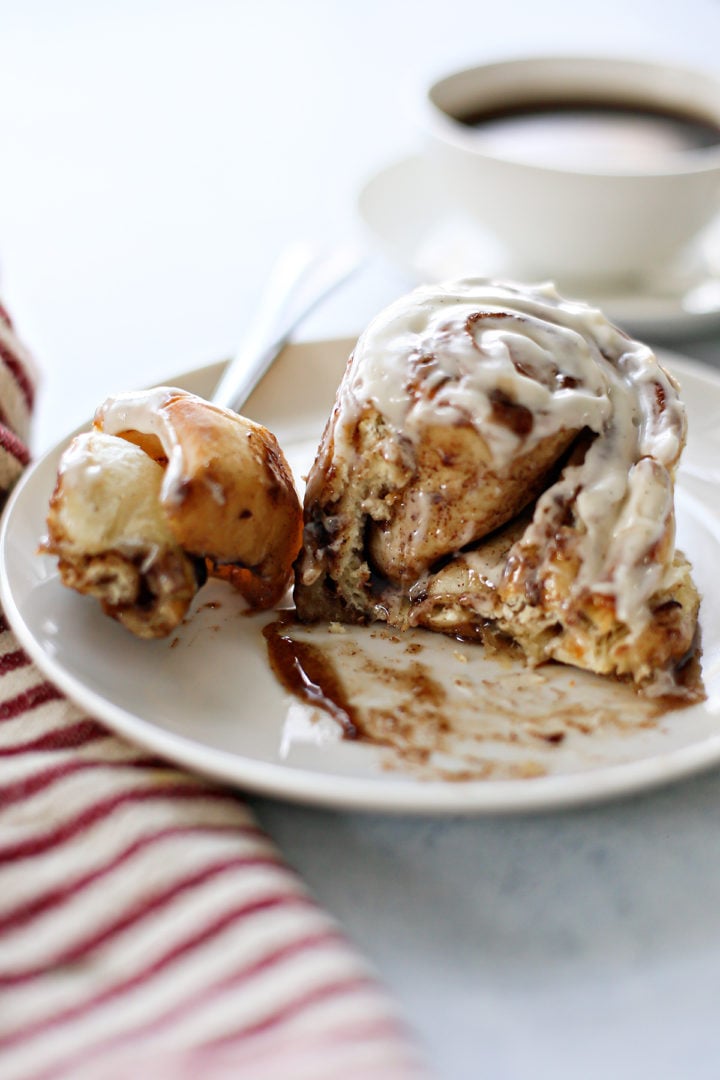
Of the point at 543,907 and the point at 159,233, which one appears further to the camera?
the point at 159,233

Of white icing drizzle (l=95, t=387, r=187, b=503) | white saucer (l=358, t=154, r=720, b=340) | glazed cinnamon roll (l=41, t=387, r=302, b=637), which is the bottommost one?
white saucer (l=358, t=154, r=720, b=340)

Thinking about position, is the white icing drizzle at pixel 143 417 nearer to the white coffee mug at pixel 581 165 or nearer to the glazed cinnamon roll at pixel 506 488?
the glazed cinnamon roll at pixel 506 488

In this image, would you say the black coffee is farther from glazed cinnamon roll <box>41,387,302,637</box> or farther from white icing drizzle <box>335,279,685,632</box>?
glazed cinnamon roll <box>41,387,302,637</box>

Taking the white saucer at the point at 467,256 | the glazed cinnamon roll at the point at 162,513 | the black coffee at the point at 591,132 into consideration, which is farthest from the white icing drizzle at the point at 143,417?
the black coffee at the point at 591,132

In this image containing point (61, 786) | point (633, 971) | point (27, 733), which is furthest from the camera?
point (27, 733)

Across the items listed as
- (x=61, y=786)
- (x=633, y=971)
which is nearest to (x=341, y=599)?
(x=61, y=786)

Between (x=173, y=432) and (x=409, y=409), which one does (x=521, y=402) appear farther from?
(x=173, y=432)

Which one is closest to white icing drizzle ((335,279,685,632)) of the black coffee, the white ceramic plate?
the white ceramic plate
